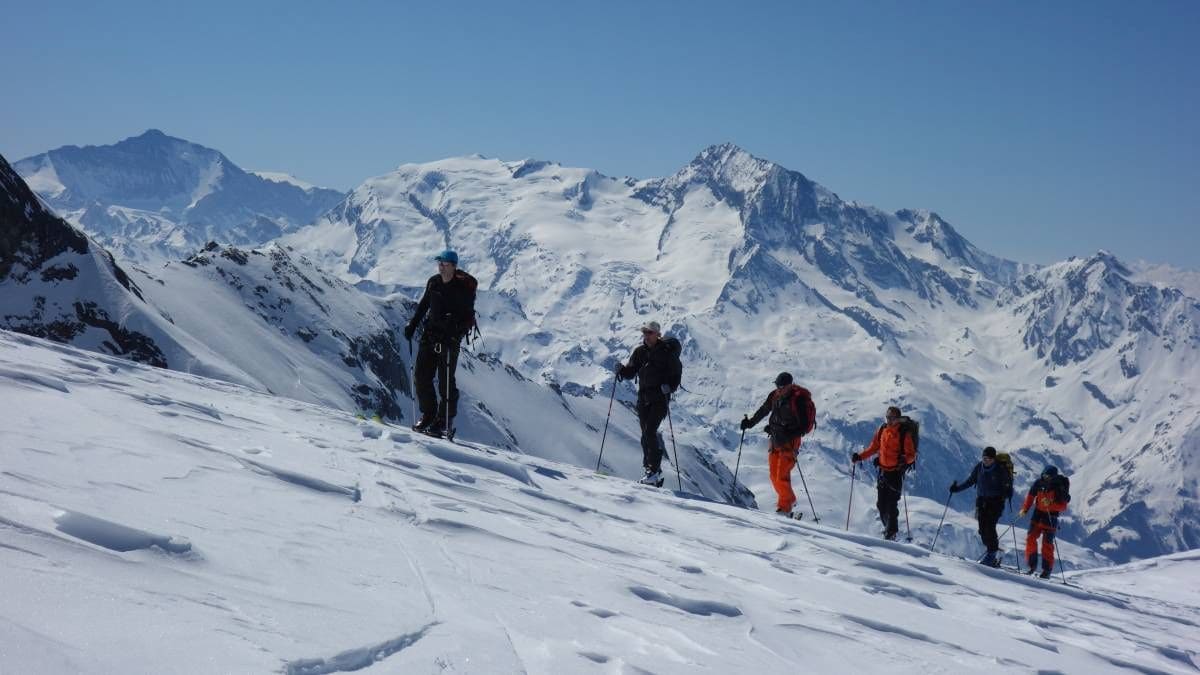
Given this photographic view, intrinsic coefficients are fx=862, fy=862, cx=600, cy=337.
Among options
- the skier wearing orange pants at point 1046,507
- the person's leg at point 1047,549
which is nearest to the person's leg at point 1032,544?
the skier wearing orange pants at point 1046,507

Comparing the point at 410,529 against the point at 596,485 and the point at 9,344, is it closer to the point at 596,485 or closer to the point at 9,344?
the point at 596,485

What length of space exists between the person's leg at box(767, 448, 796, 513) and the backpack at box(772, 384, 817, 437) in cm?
53

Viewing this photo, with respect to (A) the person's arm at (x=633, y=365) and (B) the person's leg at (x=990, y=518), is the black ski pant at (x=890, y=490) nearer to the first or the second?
(B) the person's leg at (x=990, y=518)

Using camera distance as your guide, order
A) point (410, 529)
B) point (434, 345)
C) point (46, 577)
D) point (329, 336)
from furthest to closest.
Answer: point (329, 336) < point (434, 345) < point (410, 529) < point (46, 577)

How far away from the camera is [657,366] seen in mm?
16281

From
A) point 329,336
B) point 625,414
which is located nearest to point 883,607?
point 329,336

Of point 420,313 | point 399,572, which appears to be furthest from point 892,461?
point 399,572

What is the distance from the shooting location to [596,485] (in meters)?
13.7

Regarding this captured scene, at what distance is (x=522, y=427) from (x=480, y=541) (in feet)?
377

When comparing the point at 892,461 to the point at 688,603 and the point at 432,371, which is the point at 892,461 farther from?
the point at 688,603

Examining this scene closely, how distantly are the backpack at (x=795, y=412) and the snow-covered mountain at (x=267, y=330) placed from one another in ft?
13.6

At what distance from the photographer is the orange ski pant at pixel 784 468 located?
16391mm

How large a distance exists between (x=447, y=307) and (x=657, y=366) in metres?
4.20

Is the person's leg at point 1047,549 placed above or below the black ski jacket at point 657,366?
A: below
